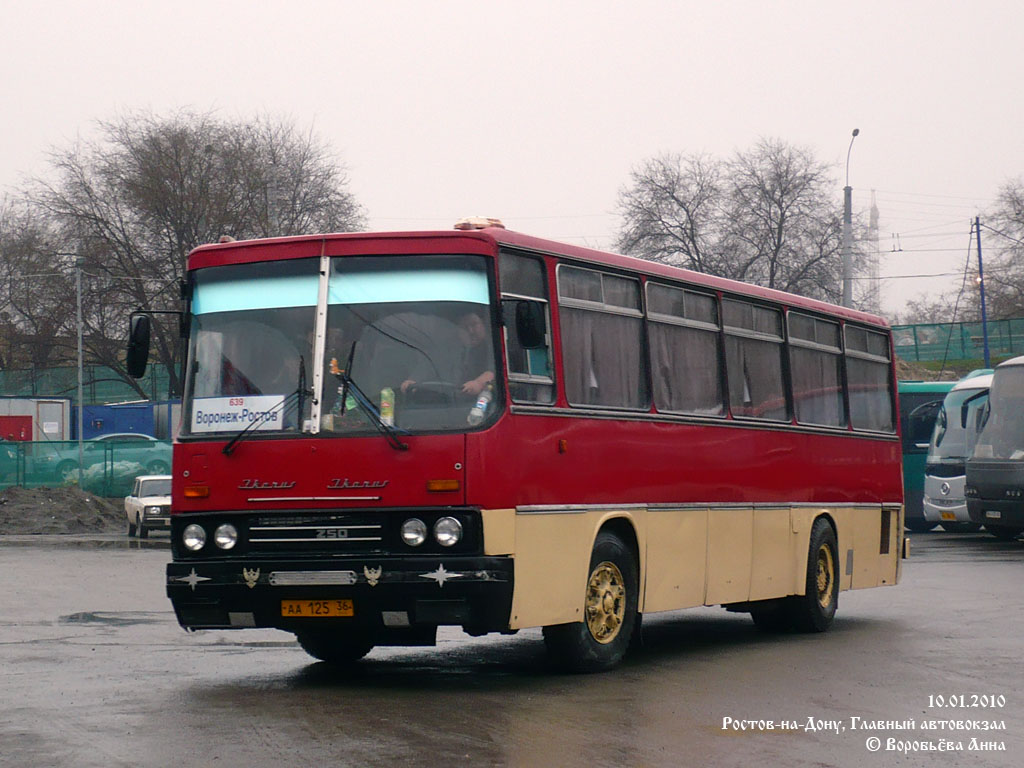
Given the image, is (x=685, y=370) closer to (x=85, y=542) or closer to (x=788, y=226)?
(x=85, y=542)

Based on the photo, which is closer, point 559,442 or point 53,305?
point 559,442

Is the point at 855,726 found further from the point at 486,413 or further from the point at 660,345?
the point at 660,345

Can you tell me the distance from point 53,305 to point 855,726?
5496 cm

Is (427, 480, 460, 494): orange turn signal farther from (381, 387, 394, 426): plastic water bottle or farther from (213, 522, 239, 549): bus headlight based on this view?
(213, 522, 239, 549): bus headlight

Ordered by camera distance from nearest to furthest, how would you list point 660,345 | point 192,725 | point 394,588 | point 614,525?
point 192,725 → point 394,588 → point 614,525 → point 660,345

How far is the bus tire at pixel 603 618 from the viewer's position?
11.0m

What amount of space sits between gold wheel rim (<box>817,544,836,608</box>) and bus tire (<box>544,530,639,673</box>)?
4.02m

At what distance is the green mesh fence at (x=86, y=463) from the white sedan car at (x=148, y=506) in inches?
273

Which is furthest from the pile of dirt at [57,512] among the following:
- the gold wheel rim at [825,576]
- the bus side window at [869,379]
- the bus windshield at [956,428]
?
the gold wheel rim at [825,576]

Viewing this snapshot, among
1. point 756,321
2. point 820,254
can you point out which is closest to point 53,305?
point 820,254

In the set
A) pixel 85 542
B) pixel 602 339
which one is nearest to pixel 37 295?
pixel 85 542

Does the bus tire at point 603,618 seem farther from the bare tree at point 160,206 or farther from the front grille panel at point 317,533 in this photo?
the bare tree at point 160,206

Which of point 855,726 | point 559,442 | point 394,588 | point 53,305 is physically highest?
point 53,305

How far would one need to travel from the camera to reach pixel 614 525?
1166 cm
